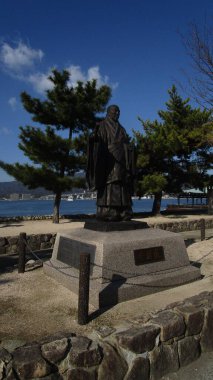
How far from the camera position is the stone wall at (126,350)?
282cm

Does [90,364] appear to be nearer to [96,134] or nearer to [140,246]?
[140,246]

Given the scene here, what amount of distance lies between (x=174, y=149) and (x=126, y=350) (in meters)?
17.7

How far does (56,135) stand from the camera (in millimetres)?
16828

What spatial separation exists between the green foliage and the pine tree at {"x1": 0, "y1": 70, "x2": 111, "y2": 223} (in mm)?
4447

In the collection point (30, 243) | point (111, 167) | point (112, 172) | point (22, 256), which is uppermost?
point (111, 167)

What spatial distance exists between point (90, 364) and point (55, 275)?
339 centimetres

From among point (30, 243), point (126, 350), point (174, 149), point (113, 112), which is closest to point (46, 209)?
point (174, 149)

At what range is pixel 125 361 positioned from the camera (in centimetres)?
325

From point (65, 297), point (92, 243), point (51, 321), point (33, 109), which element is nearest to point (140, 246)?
point (92, 243)

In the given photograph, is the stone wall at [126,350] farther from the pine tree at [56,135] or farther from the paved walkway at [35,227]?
the pine tree at [56,135]

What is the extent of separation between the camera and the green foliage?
19484 mm

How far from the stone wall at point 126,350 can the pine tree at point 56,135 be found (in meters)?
13.7

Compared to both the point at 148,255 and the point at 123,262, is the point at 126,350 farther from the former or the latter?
the point at 148,255

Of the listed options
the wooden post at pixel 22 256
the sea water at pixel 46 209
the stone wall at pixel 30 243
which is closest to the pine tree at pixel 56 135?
the stone wall at pixel 30 243
